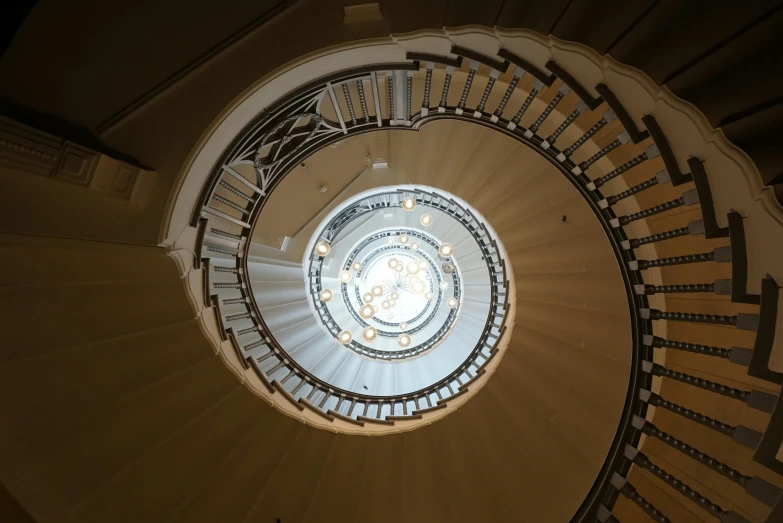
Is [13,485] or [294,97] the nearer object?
[13,485]

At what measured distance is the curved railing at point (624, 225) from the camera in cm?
216

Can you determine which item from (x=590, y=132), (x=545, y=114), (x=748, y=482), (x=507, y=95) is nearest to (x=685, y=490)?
(x=748, y=482)

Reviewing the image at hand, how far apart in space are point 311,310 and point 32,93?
258 inches

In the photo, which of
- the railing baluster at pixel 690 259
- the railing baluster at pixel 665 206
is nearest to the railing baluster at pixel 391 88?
the railing baluster at pixel 665 206

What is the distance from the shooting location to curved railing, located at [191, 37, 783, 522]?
7.09ft

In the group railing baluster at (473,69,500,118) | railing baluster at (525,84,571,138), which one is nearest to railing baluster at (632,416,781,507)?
railing baluster at (525,84,571,138)

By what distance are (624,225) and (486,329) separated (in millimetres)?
3281

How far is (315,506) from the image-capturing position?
14.8 feet

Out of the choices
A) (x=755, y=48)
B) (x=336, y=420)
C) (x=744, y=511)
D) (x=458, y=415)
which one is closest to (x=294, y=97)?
(x=755, y=48)

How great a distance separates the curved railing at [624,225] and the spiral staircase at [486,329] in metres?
0.02

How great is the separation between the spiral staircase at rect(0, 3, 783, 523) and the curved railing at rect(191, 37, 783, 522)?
0.02 meters

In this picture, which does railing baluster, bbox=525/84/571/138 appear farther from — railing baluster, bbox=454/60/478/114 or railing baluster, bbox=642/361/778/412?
railing baluster, bbox=642/361/778/412

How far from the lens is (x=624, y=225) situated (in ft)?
12.0

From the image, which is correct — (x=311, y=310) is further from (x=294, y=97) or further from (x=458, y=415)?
(x=294, y=97)
